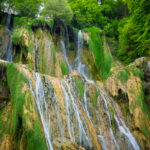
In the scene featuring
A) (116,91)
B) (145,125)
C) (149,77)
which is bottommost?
(145,125)

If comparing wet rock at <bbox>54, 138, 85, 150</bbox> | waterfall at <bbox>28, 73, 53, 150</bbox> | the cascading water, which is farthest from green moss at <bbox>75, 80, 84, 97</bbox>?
wet rock at <bbox>54, 138, 85, 150</bbox>

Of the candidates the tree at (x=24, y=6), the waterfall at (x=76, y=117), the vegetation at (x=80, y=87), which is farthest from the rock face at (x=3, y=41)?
the vegetation at (x=80, y=87)

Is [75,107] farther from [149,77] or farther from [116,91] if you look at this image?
[149,77]

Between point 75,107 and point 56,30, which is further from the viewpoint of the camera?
point 56,30

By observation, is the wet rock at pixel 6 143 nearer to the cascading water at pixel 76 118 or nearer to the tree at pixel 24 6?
the cascading water at pixel 76 118

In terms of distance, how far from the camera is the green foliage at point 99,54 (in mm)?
16609

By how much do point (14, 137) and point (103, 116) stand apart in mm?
5467

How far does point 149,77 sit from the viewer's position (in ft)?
46.5

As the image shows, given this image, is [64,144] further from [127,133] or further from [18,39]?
[18,39]

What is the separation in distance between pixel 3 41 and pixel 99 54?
8.94 metres

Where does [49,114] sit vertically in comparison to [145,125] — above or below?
above

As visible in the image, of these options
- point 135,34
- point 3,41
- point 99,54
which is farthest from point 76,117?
point 135,34

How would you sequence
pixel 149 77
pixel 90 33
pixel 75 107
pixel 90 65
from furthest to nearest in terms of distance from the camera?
pixel 90 33 → pixel 90 65 → pixel 149 77 → pixel 75 107

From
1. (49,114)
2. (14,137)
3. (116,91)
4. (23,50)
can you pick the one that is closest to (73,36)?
(23,50)
